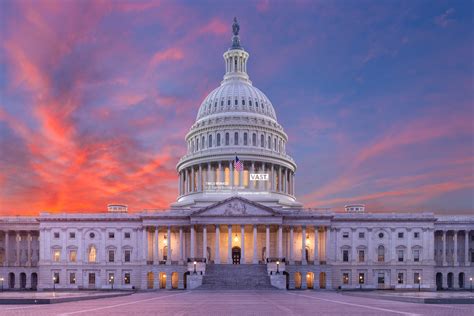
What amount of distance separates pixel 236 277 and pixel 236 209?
17361 millimetres

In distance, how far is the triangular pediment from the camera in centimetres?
11150

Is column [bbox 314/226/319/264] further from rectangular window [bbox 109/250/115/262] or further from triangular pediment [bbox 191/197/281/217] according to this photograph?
rectangular window [bbox 109/250/115/262]

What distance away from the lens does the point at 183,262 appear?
112438 mm

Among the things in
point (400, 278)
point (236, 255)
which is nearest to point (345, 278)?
point (400, 278)

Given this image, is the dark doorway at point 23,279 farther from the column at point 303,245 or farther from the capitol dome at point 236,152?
the column at point 303,245

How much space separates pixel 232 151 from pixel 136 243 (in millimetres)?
34719

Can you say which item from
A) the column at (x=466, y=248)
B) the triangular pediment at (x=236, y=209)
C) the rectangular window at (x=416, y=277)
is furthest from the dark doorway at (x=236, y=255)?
the column at (x=466, y=248)

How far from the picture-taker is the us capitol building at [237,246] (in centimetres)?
11188

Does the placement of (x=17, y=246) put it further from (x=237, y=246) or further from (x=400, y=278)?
(x=400, y=278)

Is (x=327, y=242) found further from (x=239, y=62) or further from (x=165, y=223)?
(x=239, y=62)

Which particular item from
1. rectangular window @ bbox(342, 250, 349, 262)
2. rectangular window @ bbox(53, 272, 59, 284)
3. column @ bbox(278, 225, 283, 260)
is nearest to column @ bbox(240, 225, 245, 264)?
column @ bbox(278, 225, 283, 260)

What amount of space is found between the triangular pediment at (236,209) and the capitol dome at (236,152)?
14.6 m

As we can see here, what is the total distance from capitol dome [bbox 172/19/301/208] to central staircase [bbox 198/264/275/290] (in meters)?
25.9

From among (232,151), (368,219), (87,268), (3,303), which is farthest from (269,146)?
(3,303)
